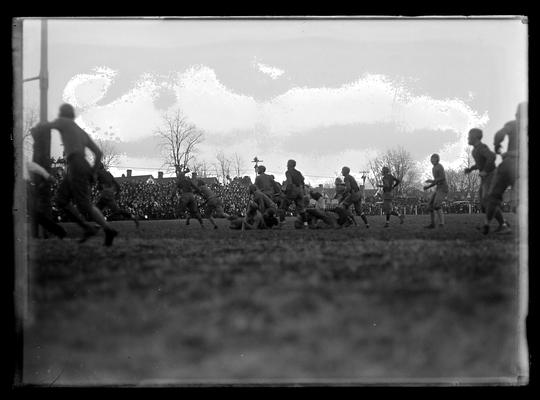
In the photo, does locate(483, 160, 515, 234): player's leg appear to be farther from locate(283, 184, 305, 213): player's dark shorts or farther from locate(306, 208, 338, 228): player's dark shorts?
locate(283, 184, 305, 213): player's dark shorts

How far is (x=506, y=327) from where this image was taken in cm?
312

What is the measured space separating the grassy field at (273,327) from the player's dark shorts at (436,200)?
Result: 6977mm

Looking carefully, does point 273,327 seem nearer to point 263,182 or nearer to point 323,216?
point 323,216

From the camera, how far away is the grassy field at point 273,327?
9.09 ft

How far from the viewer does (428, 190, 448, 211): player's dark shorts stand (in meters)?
11.1

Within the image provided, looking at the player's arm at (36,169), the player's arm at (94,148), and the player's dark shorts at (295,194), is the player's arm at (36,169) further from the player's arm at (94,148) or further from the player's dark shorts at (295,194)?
the player's dark shorts at (295,194)

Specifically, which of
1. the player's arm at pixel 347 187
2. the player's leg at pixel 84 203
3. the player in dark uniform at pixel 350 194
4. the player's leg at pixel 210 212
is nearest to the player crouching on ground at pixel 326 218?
the player in dark uniform at pixel 350 194

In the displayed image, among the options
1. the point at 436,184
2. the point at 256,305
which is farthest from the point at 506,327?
the point at 436,184

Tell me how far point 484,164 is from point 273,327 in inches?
274

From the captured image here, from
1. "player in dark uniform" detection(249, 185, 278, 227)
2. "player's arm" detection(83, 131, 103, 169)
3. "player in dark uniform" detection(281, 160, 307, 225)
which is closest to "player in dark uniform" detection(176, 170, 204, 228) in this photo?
"player in dark uniform" detection(249, 185, 278, 227)

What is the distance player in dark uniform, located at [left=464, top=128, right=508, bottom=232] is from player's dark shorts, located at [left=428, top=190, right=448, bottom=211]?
2.09 m
